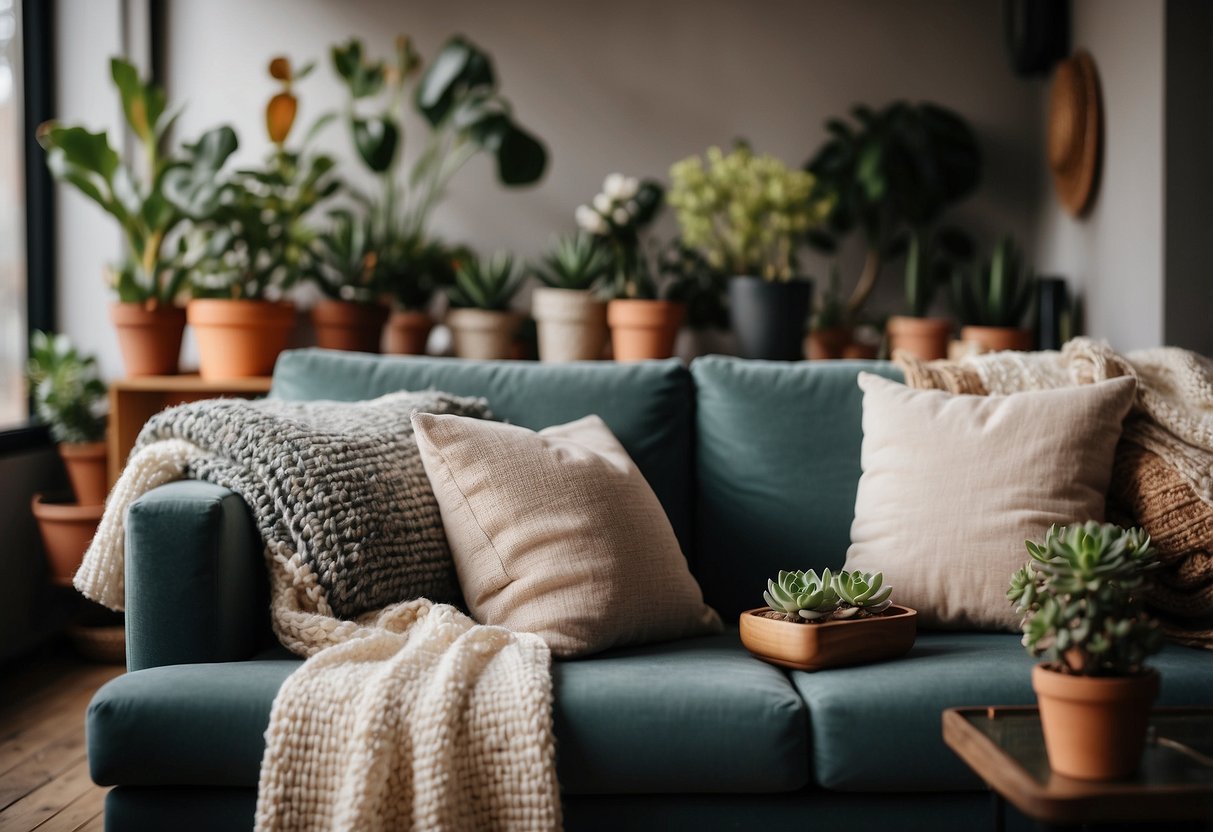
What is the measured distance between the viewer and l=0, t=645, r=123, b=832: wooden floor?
2.11 metres

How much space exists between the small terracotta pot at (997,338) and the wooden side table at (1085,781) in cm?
185

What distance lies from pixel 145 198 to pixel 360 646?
1886mm

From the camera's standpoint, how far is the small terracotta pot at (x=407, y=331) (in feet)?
10.8

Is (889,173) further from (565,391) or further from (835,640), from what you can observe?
(835,640)

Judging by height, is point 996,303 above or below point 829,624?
above

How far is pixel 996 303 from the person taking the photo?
122 inches

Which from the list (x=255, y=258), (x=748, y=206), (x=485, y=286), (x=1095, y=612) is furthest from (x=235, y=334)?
(x=1095, y=612)

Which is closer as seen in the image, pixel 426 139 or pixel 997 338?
pixel 997 338

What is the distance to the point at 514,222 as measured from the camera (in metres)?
3.58

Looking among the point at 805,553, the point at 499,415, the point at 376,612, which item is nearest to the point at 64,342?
the point at 499,415

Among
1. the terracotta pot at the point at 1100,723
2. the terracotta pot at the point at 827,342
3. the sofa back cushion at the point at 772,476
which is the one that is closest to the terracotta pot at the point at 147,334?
the sofa back cushion at the point at 772,476

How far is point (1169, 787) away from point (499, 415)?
1.39m

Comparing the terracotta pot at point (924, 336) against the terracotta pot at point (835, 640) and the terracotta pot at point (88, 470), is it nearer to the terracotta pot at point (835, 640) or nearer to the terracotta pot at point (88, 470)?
the terracotta pot at point (835, 640)

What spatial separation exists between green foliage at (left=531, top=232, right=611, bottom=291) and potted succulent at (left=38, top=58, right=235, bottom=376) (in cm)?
92
